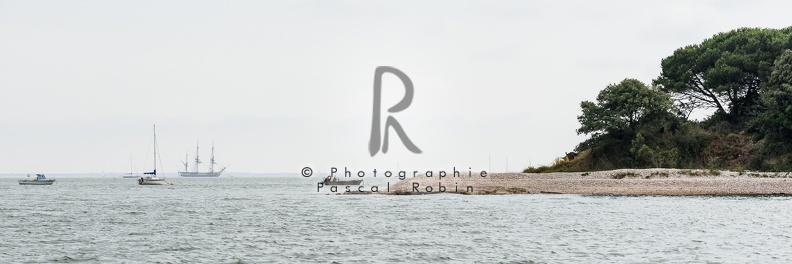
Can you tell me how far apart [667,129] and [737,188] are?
69.8 ft

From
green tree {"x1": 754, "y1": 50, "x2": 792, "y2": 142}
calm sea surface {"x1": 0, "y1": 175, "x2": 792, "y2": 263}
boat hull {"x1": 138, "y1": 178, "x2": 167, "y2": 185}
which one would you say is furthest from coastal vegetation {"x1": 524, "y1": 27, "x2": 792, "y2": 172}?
boat hull {"x1": 138, "y1": 178, "x2": 167, "y2": 185}

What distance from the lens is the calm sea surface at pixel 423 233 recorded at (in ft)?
111

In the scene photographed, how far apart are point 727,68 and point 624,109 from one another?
12885 millimetres

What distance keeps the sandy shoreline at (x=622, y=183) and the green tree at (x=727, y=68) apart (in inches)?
833

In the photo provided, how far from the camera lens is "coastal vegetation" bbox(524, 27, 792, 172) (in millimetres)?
84812

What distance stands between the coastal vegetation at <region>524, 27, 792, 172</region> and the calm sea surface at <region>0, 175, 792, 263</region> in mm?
21765

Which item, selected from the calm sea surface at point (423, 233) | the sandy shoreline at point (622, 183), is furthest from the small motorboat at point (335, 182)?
the calm sea surface at point (423, 233)

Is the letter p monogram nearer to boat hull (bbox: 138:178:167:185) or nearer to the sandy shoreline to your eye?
the sandy shoreline

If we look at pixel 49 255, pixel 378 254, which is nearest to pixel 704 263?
pixel 378 254

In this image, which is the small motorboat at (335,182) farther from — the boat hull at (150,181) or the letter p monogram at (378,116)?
the boat hull at (150,181)

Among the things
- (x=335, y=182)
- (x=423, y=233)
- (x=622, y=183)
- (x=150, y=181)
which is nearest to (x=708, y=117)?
(x=622, y=183)

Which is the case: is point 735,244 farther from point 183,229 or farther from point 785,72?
point 785,72

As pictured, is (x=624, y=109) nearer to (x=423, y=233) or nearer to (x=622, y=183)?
(x=622, y=183)

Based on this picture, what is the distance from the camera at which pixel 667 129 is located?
Result: 91.4 m
